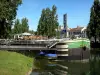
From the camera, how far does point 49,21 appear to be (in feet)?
375

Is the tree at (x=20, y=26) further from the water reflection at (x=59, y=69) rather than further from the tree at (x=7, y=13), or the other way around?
the water reflection at (x=59, y=69)

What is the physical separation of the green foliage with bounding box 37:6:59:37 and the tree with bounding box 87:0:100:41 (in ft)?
41.7

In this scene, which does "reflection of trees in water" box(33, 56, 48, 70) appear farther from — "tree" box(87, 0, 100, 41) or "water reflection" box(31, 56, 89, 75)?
"tree" box(87, 0, 100, 41)

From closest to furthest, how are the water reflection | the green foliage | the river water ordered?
the water reflection → the river water → the green foliage

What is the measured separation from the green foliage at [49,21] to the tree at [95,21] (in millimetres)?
12701

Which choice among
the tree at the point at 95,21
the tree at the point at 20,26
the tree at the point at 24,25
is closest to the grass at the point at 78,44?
the tree at the point at 95,21

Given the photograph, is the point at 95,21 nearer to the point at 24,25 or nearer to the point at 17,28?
the point at 17,28

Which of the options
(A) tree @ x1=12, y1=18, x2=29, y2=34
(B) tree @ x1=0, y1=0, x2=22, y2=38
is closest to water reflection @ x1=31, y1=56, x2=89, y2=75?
(B) tree @ x1=0, y1=0, x2=22, y2=38

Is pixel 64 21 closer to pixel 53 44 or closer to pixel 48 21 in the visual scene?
pixel 53 44

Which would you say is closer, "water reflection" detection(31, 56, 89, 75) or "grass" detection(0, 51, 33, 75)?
"grass" detection(0, 51, 33, 75)

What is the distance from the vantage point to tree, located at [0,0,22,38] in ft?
201

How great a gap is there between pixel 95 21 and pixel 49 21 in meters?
16.9

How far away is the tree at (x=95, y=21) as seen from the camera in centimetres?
10625

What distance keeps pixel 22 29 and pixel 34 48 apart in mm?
79023
